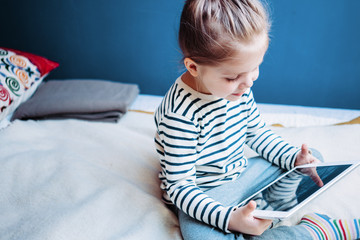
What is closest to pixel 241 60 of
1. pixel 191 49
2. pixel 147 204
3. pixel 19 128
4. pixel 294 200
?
pixel 191 49

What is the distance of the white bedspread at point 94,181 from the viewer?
0.80 metres

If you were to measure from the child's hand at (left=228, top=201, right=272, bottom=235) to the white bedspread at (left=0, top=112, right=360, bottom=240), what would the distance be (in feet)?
0.51

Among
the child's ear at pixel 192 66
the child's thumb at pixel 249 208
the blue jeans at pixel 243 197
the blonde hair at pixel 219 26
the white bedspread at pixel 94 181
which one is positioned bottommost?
the white bedspread at pixel 94 181

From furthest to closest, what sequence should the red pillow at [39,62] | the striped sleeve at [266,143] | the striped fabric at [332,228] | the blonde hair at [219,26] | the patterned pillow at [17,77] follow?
the red pillow at [39,62], the patterned pillow at [17,77], the striped sleeve at [266,143], the striped fabric at [332,228], the blonde hair at [219,26]

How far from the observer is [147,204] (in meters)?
0.87

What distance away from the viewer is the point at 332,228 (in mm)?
789

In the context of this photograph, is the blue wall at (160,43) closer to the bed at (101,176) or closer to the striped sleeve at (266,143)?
the bed at (101,176)

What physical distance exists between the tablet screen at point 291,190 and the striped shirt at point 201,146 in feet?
0.26

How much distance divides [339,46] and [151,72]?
832mm

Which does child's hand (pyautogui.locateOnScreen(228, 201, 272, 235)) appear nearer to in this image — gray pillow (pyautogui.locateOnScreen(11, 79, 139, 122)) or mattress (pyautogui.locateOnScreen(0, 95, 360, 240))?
mattress (pyautogui.locateOnScreen(0, 95, 360, 240))

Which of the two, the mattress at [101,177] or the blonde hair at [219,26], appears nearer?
the blonde hair at [219,26]

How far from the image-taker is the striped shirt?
75 centimetres

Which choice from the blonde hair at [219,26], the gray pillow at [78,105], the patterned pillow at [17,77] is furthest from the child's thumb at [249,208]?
the patterned pillow at [17,77]

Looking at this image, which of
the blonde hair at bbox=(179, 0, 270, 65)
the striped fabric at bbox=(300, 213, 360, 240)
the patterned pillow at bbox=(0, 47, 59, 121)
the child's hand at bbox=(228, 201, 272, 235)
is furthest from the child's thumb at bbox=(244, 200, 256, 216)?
the patterned pillow at bbox=(0, 47, 59, 121)
